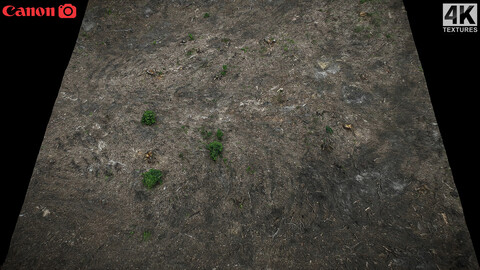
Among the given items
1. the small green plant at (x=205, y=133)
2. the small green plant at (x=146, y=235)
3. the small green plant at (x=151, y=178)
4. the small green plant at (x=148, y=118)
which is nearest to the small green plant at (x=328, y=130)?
the small green plant at (x=205, y=133)

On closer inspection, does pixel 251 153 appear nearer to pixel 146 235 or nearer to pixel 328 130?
pixel 328 130

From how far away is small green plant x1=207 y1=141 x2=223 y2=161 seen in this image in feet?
19.6

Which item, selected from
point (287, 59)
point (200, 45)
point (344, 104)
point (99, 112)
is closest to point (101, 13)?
point (200, 45)

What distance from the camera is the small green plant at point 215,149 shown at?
596 cm

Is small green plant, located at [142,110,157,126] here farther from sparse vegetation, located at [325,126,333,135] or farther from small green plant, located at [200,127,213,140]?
sparse vegetation, located at [325,126,333,135]

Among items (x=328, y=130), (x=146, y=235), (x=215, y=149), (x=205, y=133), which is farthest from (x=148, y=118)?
(x=328, y=130)

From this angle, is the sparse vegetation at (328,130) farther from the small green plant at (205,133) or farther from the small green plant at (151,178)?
the small green plant at (151,178)

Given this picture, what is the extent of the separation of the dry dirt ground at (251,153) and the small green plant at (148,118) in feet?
0.70

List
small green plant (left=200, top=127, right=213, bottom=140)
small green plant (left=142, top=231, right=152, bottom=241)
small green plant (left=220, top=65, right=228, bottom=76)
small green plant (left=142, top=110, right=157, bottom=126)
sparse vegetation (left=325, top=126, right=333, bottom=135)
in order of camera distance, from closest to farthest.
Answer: small green plant (left=142, top=231, right=152, bottom=241), sparse vegetation (left=325, top=126, right=333, bottom=135), small green plant (left=200, top=127, right=213, bottom=140), small green plant (left=142, top=110, right=157, bottom=126), small green plant (left=220, top=65, right=228, bottom=76)

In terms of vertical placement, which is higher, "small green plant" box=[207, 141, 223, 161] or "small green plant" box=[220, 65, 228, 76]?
"small green plant" box=[220, 65, 228, 76]

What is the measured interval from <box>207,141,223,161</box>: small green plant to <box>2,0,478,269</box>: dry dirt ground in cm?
18

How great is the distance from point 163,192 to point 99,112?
357cm

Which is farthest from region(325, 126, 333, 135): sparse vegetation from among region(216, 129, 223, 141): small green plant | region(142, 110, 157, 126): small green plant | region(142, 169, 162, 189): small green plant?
region(142, 110, 157, 126): small green plant

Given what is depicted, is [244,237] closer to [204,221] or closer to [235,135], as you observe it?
[204,221]
